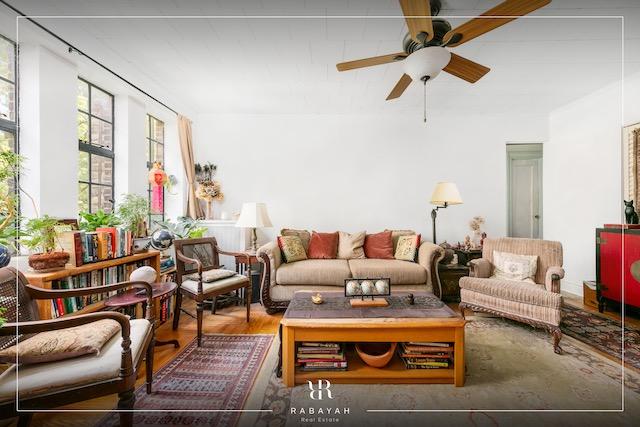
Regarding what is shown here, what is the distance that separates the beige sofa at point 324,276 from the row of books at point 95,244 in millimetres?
1339

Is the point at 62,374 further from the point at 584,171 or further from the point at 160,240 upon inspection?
A: the point at 584,171

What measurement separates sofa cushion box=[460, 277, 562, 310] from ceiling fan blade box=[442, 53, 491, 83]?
6.25 ft

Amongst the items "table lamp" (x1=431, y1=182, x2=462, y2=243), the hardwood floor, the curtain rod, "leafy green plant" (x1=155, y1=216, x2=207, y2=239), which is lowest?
the hardwood floor

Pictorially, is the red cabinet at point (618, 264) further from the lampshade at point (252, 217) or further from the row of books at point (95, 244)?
the row of books at point (95, 244)

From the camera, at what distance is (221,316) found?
306 cm

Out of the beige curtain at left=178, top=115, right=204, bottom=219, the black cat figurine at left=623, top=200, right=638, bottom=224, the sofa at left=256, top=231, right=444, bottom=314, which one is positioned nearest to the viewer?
the black cat figurine at left=623, top=200, right=638, bottom=224

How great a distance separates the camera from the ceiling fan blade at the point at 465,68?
198cm

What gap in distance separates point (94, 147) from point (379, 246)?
3.72 metres

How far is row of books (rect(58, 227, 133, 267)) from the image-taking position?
6.79 ft

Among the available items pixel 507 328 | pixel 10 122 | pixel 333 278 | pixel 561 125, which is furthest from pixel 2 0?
pixel 561 125

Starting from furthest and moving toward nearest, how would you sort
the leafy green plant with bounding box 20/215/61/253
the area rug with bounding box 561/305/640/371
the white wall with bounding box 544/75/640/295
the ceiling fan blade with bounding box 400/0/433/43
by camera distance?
the white wall with bounding box 544/75/640/295
the area rug with bounding box 561/305/640/371
the leafy green plant with bounding box 20/215/61/253
the ceiling fan blade with bounding box 400/0/433/43

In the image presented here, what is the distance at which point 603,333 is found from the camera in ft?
8.42

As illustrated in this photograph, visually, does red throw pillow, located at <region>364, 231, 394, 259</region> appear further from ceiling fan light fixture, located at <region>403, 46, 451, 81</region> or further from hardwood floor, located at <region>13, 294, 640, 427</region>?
ceiling fan light fixture, located at <region>403, 46, 451, 81</region>

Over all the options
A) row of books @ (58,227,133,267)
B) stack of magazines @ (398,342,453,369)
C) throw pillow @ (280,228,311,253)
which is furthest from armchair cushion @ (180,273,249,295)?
stack of magazines @ (398,342,453,369)
